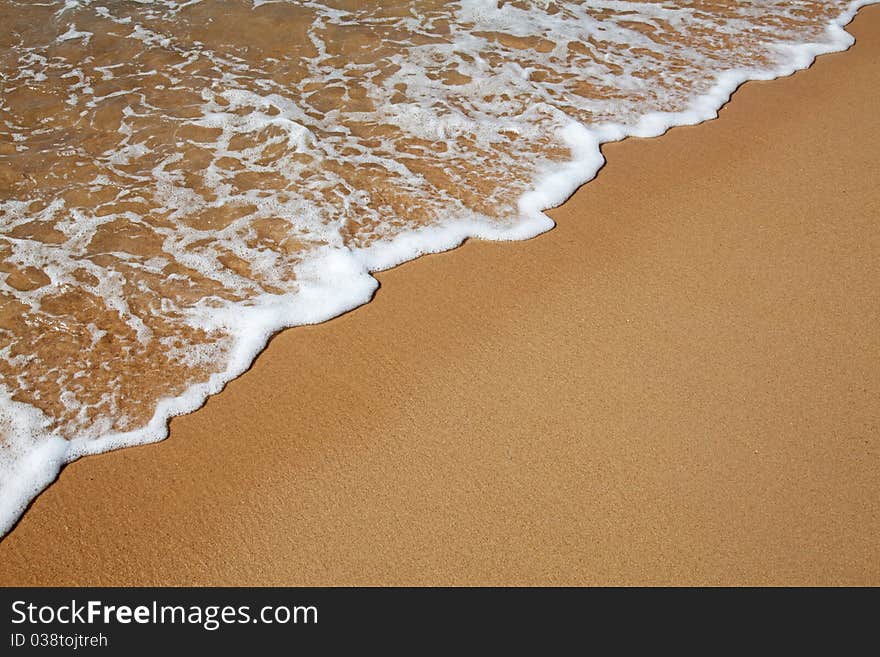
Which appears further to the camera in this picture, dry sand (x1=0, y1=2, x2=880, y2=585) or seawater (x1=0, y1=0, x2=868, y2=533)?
seawater (x1=0, y1=0, x2=868, y2=533)

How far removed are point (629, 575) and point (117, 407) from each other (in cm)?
198

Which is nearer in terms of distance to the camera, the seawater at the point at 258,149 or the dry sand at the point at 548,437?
the dry sand at the point at 548,437

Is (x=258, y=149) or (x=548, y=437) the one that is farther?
(x=258, y=149)

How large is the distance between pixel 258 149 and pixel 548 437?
8.99 ft

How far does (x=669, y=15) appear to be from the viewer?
6703 millimetres

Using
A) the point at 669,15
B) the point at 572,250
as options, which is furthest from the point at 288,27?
the point at 572,250

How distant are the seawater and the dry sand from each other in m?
0.25

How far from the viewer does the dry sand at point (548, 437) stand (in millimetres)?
2514

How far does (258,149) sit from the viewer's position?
183 inches

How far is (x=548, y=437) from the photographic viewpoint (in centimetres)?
288

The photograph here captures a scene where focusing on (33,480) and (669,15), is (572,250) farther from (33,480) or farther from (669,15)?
(669,15)

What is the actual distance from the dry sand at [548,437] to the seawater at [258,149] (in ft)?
0.82

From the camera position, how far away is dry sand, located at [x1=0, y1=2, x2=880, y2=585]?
251 cm
